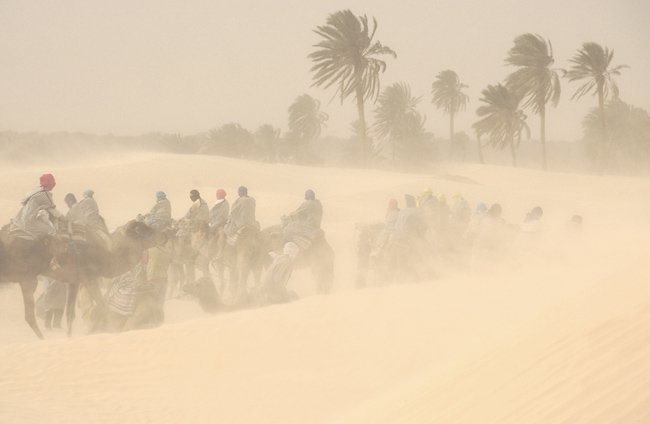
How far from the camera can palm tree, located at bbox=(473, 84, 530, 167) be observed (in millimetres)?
52125

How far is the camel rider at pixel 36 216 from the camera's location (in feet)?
34.9

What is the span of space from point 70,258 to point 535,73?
42.9 metres

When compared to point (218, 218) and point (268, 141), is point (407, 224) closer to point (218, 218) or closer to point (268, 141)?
point (218, 218)

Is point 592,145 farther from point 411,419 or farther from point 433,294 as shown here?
point 411,419

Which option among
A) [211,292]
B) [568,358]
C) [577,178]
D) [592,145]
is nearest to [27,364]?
[211,292]

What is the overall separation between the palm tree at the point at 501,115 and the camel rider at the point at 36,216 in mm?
44088

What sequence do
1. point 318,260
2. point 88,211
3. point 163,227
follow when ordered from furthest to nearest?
point 318,260 → point 88,211 → point 163,227

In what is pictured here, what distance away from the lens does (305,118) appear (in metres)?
72.2

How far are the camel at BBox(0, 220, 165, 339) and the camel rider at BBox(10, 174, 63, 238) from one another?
0.12 meters

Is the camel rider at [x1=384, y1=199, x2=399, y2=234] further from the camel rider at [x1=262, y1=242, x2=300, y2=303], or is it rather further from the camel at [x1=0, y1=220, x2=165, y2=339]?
the camel at [x1=0, y1=220, x2=165, y2=339]

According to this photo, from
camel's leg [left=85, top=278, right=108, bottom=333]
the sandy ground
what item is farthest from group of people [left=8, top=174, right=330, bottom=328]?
the sandy ground

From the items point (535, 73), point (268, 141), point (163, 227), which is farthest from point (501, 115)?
point (163, 227)

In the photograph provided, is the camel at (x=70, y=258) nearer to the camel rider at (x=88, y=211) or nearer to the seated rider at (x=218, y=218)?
the camel rider at (x=88, y=211)

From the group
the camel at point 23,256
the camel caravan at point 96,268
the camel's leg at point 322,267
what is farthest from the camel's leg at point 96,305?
the camel's leg at point 322,267
